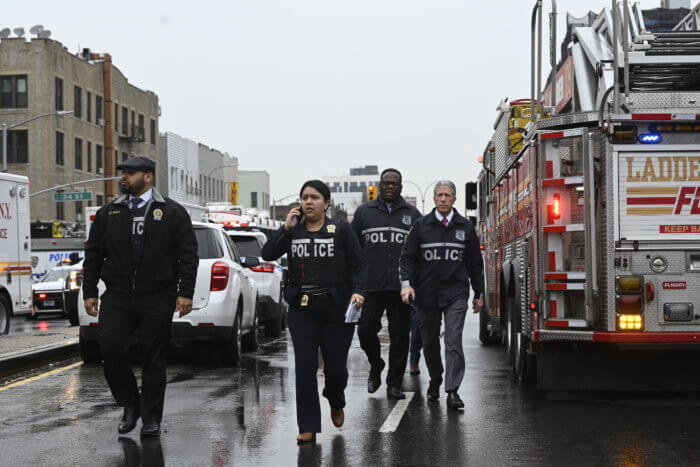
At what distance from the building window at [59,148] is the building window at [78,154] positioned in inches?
71.2

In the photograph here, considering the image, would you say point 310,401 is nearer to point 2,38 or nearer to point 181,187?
point 2,38

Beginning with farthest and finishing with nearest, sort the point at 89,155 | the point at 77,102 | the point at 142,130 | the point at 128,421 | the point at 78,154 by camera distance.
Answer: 1. the point at 142,130
2. the point at 89,155
3. the point at 78,154
4. the point at 77,102
5. the point at 128,421

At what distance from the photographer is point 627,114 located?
9.71m

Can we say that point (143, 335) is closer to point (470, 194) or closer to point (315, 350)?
point (315, 350)

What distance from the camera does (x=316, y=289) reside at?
821 centimetres

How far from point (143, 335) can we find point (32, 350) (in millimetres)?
7096

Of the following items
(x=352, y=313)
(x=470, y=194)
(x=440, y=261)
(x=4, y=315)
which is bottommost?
(x=4, y=315)

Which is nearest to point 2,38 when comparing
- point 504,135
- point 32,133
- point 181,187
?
point 32,133

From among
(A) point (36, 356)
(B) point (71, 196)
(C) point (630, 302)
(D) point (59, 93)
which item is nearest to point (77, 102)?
(D) point (59, 93)

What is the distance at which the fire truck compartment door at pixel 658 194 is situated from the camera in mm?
9734

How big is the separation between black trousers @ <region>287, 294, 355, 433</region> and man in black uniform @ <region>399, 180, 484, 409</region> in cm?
193

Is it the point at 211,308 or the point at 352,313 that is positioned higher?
the point at 352,313

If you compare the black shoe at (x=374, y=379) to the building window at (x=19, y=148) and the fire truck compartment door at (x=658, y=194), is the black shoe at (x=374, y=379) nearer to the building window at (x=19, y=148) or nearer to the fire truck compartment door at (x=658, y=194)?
the fire truck compartment door at (x=658, y=194)

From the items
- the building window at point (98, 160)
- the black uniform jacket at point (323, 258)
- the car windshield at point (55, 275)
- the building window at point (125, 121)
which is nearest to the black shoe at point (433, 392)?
the black uniform jacket at point (323, 258)
